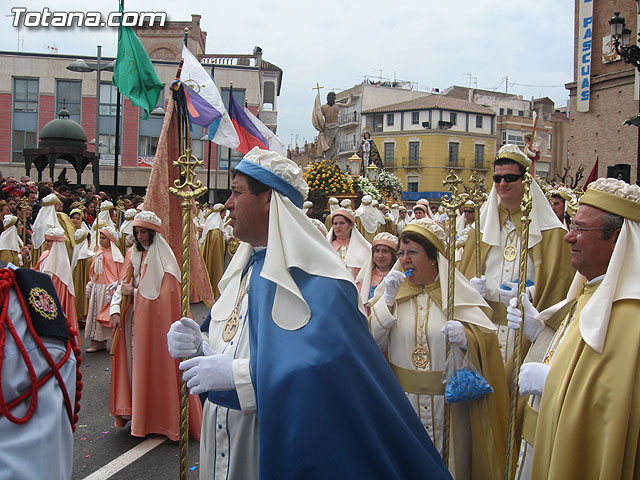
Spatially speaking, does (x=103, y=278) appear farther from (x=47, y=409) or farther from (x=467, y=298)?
(x=47, y=409)

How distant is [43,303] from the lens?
2.07 metres

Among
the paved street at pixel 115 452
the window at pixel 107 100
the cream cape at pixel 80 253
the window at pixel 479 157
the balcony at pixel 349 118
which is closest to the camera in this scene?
the paved street at pixel 115 452

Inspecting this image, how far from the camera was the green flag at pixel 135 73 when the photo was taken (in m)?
10.1

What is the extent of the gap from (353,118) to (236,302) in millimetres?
67081

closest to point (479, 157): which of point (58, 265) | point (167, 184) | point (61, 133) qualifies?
point (61, 133)

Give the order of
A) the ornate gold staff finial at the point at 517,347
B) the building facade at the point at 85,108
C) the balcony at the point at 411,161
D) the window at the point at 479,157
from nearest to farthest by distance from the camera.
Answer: the ornate gold staff finial at the point at 517,347 → the building facade at the point at 85,108 → the balcony at the point at 411,161 → the window at the point at 479,157

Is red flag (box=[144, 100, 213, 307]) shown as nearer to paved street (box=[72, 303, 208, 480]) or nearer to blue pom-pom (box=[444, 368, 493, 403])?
paved street (box=[72, 303, 208, 480])

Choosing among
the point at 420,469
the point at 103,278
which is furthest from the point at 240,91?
the point at 420,469

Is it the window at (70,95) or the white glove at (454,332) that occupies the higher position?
the window at (70,95)

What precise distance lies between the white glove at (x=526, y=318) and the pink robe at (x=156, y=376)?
10.5 feet

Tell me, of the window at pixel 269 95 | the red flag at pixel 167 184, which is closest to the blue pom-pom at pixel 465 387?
the red flag at pixel 167 184

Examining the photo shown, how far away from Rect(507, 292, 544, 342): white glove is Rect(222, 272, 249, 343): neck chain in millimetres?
1703

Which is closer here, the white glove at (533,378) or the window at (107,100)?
the white glove at (533,378)

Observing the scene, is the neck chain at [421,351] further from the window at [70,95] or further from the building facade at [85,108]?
the window at [70,95]
